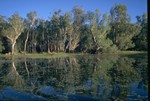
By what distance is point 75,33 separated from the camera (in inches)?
2879

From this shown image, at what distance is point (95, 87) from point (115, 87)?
3.95ft

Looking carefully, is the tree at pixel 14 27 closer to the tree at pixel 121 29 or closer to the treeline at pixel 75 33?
the treeline at pixel 75 33

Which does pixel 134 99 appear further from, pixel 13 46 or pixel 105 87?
pixel 13 46

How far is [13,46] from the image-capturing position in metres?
66.8

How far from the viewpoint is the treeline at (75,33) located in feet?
226

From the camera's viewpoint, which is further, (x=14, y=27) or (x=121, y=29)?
(x=121, y=29)

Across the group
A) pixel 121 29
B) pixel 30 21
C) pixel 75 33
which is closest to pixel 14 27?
pixel 30 21

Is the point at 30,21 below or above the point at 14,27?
above

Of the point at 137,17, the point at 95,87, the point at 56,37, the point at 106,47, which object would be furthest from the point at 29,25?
the point at 95,87

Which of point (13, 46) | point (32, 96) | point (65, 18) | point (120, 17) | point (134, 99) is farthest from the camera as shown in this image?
point (120, 17)

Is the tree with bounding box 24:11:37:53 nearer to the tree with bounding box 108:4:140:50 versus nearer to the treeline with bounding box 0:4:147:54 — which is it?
the treeline with bounding box 0:4:147:54

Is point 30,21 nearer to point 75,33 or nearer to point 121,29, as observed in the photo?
point 75,33

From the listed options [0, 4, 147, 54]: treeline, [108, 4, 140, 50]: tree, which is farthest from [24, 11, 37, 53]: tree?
[108, 4, 140, 50]: tree

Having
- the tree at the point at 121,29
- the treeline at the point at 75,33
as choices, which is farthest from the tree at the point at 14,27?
the tree at the point at 121,29
